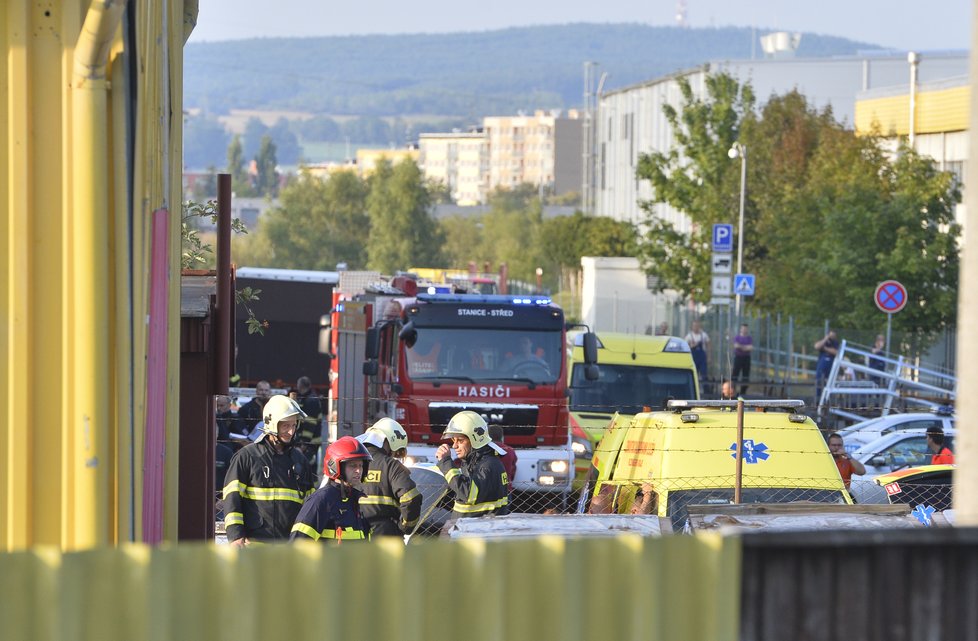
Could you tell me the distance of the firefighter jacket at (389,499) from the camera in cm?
867

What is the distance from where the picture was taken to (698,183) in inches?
1650

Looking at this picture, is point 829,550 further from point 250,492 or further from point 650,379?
point 650,379

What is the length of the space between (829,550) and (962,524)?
388mm

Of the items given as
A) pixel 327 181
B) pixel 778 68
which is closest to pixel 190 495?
pixel 778 68

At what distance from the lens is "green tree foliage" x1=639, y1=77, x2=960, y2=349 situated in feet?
101

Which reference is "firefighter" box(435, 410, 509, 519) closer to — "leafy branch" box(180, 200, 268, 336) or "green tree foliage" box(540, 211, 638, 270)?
"leafy branch" box(180, 200, 268, 336)

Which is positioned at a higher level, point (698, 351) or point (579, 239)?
point (579, 239)

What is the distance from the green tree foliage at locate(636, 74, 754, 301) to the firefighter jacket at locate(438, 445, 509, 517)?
103ft

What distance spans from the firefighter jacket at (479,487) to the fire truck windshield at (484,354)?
6517mm

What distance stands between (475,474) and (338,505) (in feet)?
6.51

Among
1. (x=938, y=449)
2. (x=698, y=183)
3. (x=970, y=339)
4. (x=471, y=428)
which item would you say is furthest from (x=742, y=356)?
(x=970, y=339)

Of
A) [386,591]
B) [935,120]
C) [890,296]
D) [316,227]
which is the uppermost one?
[935,120]

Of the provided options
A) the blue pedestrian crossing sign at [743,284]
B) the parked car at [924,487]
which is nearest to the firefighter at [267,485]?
the parked car at [924,487]

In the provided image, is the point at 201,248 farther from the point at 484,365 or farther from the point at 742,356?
the point at 742,356
